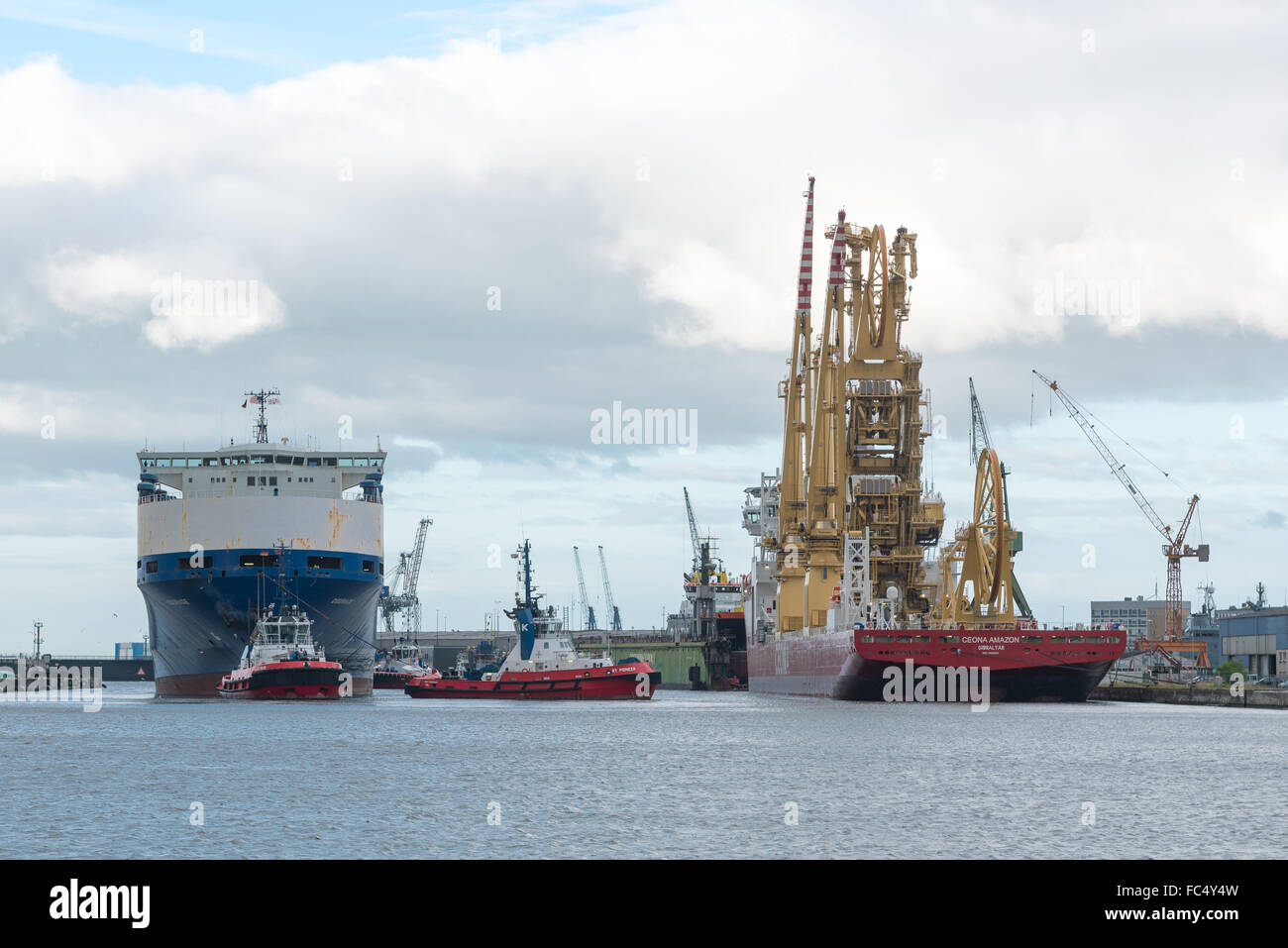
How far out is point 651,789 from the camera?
44.7 m

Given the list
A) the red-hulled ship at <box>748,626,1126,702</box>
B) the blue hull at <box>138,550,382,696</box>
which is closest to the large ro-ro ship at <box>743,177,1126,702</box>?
the red-hulled ship at <box>748,626,1126,702</box>

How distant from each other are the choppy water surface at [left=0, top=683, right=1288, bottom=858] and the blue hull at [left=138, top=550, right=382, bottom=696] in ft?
66.6

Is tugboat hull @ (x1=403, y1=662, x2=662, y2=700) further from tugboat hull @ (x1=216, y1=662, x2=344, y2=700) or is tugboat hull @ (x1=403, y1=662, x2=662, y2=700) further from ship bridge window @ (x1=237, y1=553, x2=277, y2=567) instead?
ship bridge window @ (x1=237, y1=553, x2=277, y2=567)

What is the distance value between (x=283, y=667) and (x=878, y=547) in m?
40.4

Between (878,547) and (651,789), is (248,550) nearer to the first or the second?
(878,547)

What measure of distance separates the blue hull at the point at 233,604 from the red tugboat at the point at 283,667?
5.51 ft

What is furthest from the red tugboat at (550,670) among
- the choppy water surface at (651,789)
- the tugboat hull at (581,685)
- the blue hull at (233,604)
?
the choppy water surface at (651,789)

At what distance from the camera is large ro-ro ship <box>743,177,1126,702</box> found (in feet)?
297

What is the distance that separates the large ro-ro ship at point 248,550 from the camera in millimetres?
100938

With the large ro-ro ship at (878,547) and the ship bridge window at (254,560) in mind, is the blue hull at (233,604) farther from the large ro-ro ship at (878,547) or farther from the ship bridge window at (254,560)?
the large ro-ro ship at (878,547)

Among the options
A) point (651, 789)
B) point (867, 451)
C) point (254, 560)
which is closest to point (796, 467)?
point (867, 451)

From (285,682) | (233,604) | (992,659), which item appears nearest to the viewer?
(992,659)
